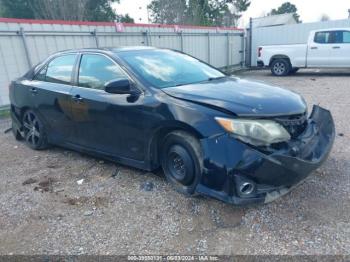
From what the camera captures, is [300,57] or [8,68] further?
[300,57]

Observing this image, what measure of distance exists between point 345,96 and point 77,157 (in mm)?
7206

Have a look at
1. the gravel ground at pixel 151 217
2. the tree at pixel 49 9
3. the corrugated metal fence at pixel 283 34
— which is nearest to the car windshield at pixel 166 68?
the gravel ground at pixel 151 217

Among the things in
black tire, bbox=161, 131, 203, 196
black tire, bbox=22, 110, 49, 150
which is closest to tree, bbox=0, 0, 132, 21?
black tire, bbox=22, 110, 49, 150

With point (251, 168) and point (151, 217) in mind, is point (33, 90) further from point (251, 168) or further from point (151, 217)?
point (251, 168)

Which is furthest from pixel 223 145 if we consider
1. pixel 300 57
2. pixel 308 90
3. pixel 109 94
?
pixel 300 57

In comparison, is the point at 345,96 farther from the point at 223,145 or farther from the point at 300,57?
the point at 223,145

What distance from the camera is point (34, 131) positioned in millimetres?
5215

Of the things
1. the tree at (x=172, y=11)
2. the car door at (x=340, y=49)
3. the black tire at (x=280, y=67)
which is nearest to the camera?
the car door at (x=340, y=49)

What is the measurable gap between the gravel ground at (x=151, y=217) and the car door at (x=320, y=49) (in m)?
10.1

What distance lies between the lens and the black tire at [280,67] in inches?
555

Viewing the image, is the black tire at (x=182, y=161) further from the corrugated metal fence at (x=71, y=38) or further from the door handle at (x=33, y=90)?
the corrugated metal fence at (x=71, y=38)

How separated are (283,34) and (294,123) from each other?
16.1 meters

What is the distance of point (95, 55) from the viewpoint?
4172 millimetres

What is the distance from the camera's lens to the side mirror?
3.46m
